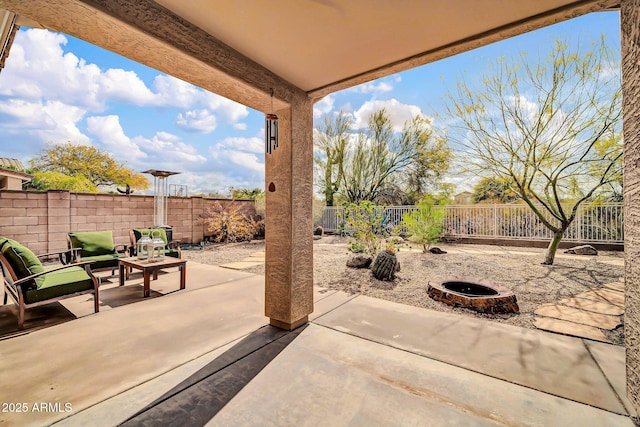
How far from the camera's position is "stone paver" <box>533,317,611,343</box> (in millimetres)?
2363

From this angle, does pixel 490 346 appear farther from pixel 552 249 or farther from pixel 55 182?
pixel 55 182

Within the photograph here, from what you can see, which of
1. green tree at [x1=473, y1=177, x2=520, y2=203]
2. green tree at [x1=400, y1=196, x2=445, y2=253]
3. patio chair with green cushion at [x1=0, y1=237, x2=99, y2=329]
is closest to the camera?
patio chair with green cushion at [x1=0, y1=237, x2=99, y2=329]

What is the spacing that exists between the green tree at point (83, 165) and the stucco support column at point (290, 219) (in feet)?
53.8

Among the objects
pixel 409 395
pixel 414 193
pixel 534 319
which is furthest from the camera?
pixel 414 193

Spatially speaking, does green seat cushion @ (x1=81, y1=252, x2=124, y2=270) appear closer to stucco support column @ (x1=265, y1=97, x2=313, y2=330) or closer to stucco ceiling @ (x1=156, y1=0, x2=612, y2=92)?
stucco support column @ (x1=265, y1=97, x2=313, y2=330)

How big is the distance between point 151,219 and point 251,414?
7281 millimetres

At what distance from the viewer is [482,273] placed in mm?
4691

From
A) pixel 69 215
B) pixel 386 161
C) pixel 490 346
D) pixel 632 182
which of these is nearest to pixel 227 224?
pixel 69 215

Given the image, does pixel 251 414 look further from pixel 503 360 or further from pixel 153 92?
pixel 153 92

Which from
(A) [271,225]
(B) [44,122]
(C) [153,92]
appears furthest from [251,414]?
(B) [44,122]

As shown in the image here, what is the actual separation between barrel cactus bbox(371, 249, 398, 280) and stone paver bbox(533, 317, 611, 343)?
1.95 metres

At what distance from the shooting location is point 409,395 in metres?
1.61

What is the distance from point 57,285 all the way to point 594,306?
616 centimetres

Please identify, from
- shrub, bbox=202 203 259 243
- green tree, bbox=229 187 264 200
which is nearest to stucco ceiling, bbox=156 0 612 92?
shrub, bbox=202 203 259 243
